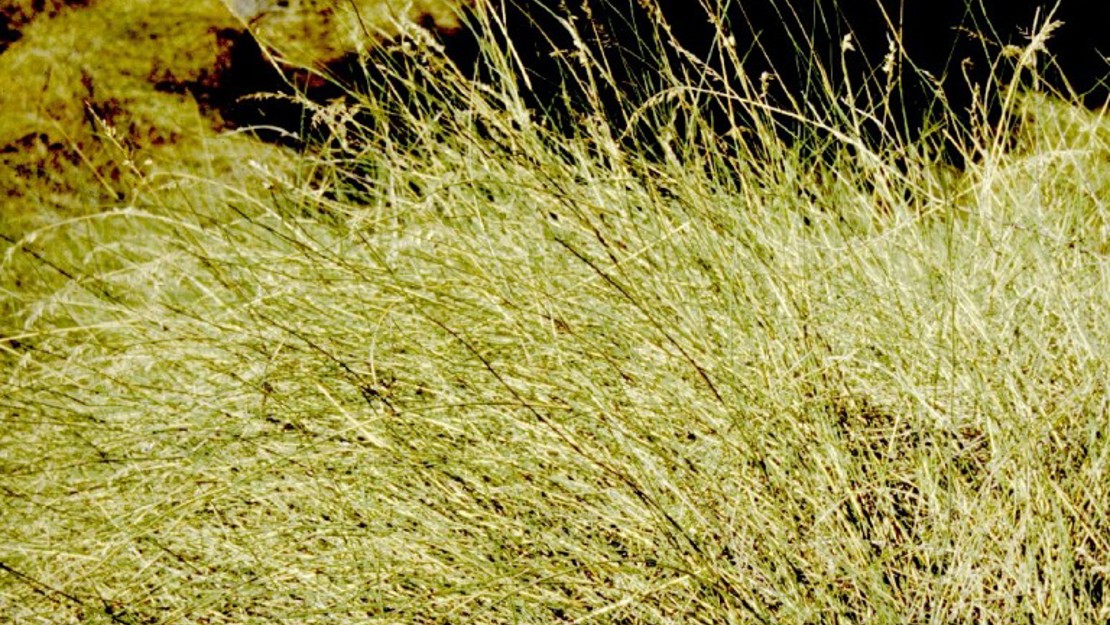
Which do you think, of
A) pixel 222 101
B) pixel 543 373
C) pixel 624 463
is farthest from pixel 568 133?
pixel 624 463

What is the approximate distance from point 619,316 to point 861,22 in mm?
1359

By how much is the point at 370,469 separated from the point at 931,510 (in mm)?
769

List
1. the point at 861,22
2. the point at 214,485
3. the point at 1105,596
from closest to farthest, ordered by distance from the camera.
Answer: the point at 1105,596 → the point at 214,485 → the point at 861,22

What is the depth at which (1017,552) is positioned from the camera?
3.73ft

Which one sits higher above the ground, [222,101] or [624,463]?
[222,101]

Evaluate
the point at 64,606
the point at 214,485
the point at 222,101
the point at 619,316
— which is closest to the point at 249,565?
the point at 214,485

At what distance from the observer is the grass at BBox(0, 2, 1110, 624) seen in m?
1.19

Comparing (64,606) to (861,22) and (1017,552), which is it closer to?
(1017,552)

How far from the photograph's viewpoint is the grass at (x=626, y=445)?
119 cm

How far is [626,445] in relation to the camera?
1281 mm

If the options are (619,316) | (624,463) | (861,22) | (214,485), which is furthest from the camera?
(861,22)

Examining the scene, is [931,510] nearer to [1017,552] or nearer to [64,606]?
[1017,552]

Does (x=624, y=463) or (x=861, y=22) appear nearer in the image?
(x=624, y=463)

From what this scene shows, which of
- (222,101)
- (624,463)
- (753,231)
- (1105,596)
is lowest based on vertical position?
(1105,596)
